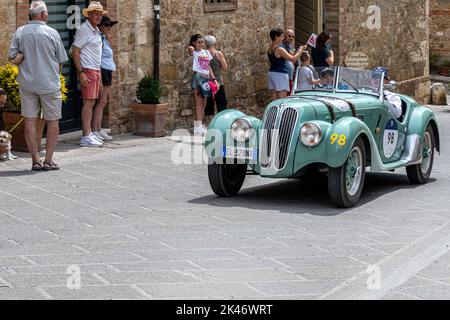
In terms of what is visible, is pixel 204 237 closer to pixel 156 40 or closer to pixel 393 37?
pixel 156 40

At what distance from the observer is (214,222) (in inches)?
411

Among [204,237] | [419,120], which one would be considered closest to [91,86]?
[419,120]

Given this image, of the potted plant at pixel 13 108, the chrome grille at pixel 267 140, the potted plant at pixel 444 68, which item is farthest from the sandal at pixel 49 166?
the potted plant at pixel 444 68

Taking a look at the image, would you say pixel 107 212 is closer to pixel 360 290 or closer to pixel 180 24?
pixel 360 290

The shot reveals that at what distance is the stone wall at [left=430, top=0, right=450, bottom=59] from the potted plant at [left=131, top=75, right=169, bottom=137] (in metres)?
15.6

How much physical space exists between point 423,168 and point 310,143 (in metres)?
2.37

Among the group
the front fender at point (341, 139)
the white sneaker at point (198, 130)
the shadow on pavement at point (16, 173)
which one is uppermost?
the front fender at point (341, 139)

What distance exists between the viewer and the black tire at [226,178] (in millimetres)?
11711

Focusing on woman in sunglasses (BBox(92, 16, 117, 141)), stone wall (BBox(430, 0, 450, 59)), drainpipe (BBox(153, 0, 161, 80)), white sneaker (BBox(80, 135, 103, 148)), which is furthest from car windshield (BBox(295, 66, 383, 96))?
stone wall (BBox(430, 0, 450, 59))

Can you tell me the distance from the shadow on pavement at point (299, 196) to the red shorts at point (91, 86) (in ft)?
9.96

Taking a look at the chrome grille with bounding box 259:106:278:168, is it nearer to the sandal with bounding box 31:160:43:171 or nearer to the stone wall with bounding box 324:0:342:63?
the sandal with bounding box 31:160:43:171

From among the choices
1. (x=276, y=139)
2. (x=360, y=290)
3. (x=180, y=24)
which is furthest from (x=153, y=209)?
(x=180, y=24)

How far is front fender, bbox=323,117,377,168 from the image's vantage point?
437 inches

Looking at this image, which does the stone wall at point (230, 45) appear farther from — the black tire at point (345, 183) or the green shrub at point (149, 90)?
the black tire at point (345, 183)
